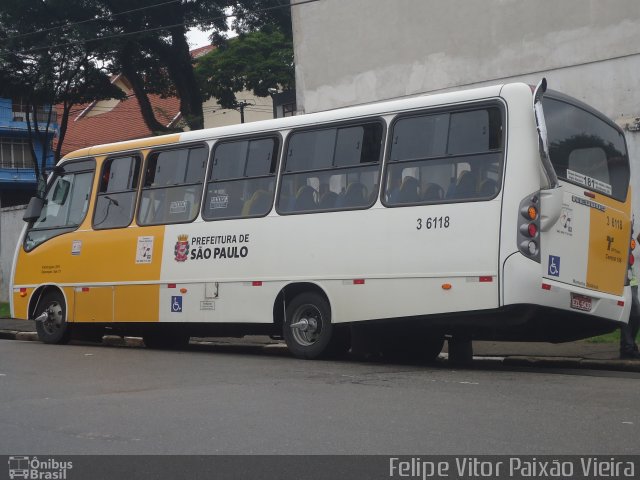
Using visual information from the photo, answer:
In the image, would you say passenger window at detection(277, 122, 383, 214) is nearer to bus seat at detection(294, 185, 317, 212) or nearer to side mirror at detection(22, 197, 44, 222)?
bus seat at detection(294, 185, 317, 212)

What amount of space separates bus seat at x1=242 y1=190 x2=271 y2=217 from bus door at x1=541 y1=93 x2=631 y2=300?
3991mm

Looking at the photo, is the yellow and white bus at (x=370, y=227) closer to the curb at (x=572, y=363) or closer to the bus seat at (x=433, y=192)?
the bus seat at (x=433, y=192)

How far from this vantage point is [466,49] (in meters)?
21.5

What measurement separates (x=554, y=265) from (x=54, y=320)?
28.6 ft

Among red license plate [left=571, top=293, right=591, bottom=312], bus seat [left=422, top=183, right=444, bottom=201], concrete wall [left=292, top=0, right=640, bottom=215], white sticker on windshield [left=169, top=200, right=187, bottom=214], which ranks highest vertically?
concrete wall [left=292, top=0, right=640, bottom=215]

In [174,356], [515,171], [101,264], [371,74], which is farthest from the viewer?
[371,74]

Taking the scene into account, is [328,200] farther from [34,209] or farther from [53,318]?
[34,209]

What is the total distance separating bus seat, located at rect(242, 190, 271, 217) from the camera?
13336 mm

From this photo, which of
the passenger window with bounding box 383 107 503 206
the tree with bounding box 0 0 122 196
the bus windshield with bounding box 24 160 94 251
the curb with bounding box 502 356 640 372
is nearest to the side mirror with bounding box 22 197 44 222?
the bus windshield with bounding box 24 160 94 251

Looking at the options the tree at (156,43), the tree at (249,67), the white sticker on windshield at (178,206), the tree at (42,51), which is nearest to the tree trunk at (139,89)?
the tree at (156,43)

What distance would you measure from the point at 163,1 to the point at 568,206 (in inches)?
907

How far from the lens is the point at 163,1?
31.7m
